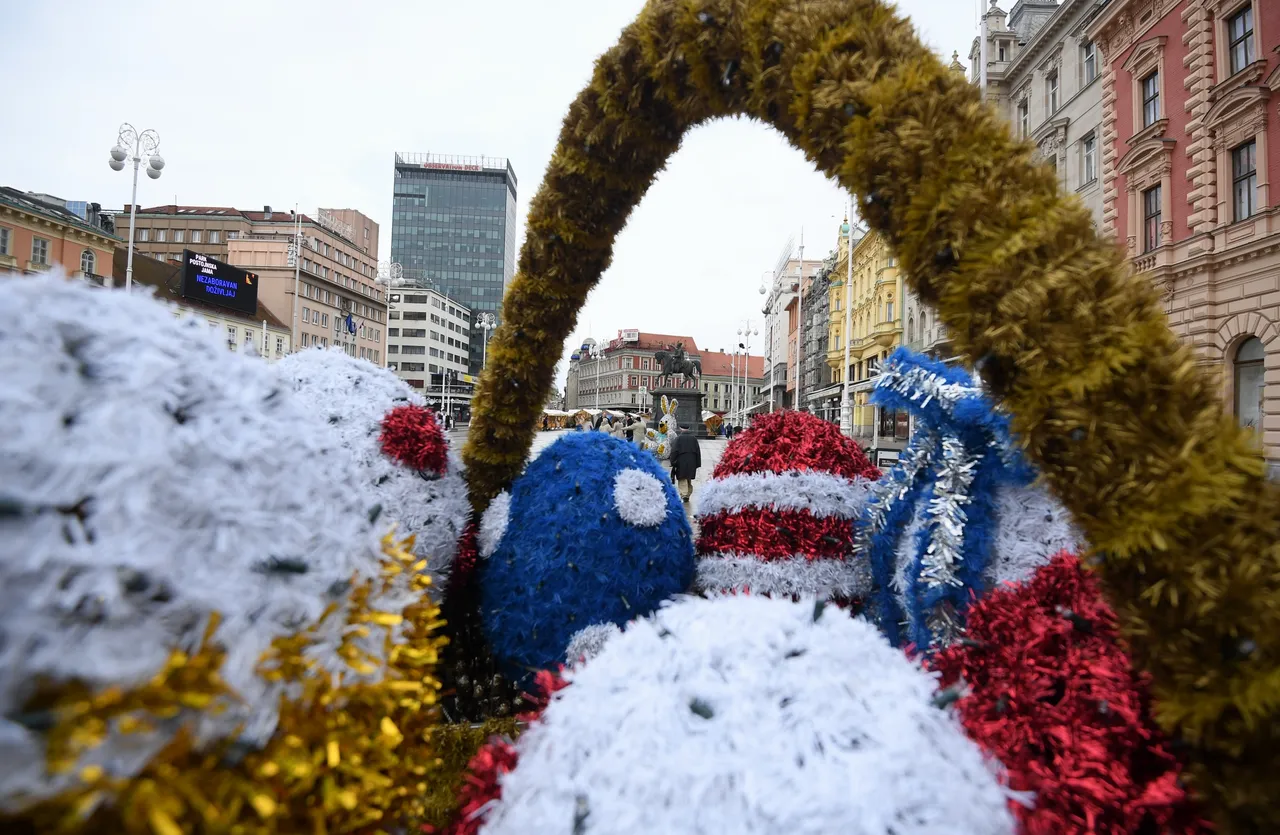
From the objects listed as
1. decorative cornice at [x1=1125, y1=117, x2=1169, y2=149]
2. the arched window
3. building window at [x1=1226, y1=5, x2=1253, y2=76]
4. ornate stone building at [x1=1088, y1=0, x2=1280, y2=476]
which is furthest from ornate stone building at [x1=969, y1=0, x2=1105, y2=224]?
the arched window

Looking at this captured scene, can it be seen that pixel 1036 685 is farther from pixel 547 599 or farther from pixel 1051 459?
pixel 547 599

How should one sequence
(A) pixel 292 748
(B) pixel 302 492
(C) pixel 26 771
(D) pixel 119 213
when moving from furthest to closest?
1. (D) pixel 119 213
2. (B) pixel 302 492
3. (A) pixel 292 748
4. (C) pixel 26 771

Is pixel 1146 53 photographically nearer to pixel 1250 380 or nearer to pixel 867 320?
pixel 1250 380

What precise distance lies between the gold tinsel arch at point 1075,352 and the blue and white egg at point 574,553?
108 centimetres

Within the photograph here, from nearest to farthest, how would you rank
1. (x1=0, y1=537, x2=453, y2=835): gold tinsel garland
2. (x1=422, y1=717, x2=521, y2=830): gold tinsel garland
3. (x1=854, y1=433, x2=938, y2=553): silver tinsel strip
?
(x1=0, y1=537, x2=453, y2=835): gold tinsel garland → (x1=422, y1=717, x2=521, y2=830): gold tinsel garland → (x1=854, y1=433, x2=938, y2=553): silver tinsel strip

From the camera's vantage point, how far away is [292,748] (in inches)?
26.7

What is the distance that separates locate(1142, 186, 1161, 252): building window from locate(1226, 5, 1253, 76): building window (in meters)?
2.71

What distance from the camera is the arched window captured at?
40.2 feet

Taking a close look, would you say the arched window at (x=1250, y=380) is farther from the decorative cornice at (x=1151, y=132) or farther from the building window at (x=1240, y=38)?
the building window at (x=1240, y=38)

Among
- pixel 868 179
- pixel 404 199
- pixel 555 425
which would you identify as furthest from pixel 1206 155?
pixel 404 199

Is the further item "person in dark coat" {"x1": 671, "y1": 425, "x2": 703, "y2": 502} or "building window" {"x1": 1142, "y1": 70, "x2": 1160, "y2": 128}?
"building window" {"x1": 1142, "y1": 70, "x2": 1160, "y2": 128}

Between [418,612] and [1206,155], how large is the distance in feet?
61.1

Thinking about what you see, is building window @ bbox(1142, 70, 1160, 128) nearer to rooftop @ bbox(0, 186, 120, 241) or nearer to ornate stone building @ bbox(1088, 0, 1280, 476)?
ornate stone building @ bbox(1088, 0, 1280, 476)

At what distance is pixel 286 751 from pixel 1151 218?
65.9ft
